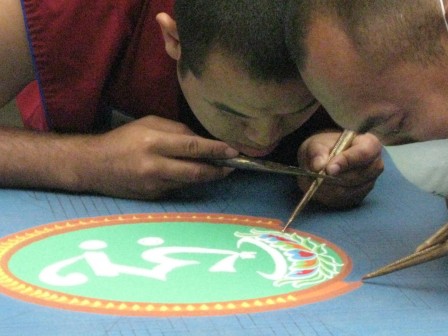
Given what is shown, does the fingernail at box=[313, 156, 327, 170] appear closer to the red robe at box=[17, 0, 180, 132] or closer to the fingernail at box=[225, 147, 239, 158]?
the fingernail at box=[225, 147, 239, 158]

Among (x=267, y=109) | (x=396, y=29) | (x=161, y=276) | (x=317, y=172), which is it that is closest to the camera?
(x=396, y=29)

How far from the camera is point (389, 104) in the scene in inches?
24.8

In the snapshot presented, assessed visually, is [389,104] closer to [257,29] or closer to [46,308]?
[257,29]

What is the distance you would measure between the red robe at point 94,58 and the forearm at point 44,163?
6 cm

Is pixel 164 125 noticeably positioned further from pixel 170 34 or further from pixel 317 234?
pixel 317 234

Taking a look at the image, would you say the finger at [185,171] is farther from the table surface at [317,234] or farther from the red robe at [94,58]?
the red robe at [94,58]

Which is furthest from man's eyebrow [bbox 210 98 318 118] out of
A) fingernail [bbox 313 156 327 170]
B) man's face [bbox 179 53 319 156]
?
fingernail [bbox 313 156 327 170]

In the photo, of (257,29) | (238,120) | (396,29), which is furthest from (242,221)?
(396,29)

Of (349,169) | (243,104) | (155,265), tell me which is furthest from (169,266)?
(349,169)

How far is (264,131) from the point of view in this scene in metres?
0.84

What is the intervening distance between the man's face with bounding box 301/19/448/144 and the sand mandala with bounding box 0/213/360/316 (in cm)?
15

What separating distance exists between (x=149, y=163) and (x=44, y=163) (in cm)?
13

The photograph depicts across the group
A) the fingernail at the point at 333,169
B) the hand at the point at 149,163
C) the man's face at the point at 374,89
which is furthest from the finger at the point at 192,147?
the man's face at the point at 374,89

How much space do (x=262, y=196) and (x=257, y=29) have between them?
0.95 ft
